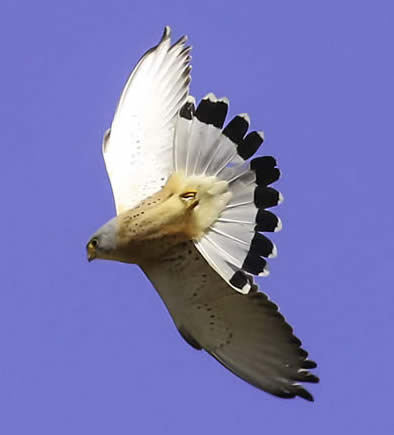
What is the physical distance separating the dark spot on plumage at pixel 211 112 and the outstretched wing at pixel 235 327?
1.09 m

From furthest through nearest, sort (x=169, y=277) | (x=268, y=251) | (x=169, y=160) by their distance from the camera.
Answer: (x=169, y=160)
(x=169, y=277)
(x=268, y=251)

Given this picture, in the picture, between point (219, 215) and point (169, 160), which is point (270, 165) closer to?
point (219, 215)

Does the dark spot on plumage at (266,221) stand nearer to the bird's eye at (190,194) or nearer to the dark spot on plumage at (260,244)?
the dark spot on plumage at (260,244)

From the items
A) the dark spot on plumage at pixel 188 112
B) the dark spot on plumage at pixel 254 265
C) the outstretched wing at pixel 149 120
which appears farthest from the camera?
the outstretched wing at pixel 149 120

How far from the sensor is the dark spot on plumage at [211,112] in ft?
30.7

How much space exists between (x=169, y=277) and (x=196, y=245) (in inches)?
18.1

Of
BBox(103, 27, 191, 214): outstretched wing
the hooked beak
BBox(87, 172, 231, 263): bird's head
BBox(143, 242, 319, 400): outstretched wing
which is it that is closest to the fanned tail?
BBox(87, 172, 231, 263): bird's head

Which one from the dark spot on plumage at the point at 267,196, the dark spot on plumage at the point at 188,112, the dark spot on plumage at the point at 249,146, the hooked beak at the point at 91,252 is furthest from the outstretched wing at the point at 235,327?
Answer: the dark spot on plumage at the point at 188,112

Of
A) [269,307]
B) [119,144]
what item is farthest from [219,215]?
[119,144]

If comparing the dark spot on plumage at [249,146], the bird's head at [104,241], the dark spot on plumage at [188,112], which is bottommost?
the bird's head at [104,241]

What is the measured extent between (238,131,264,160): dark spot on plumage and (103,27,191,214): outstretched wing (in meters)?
1.22

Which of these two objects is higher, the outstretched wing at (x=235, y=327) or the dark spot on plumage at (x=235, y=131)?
the dark spot on plumage at (x=235, y=131)

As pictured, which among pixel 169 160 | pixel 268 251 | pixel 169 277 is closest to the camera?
pixel 268 251

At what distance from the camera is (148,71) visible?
11.0m
